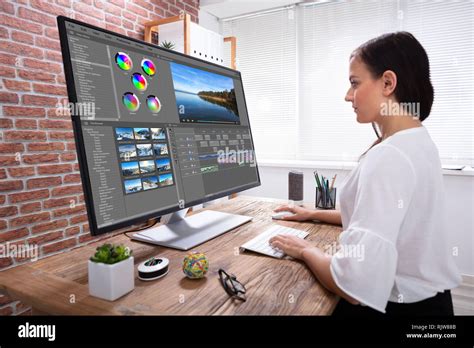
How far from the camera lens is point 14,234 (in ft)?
6.37

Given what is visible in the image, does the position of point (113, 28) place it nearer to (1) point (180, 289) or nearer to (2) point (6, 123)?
(2) point (6, 123)

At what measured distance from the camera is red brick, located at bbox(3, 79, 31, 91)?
74.5 inches

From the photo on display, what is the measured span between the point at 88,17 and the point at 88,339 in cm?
244

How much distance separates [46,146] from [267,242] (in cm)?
180

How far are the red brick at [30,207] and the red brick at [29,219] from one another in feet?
0.10

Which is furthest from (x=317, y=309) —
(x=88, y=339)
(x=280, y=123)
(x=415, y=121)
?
(x=280, y=123)

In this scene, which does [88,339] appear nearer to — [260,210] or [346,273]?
[346,273]

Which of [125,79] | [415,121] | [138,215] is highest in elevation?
[125,79]

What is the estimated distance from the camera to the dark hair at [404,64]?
2.83ft

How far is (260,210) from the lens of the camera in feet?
5.06

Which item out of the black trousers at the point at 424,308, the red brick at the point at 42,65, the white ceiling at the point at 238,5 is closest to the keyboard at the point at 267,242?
the black trousers at the point at 424,308

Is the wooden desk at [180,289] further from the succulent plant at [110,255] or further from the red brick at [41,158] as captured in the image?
the red brick at [41,158]

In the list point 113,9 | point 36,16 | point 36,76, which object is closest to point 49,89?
point 36,76

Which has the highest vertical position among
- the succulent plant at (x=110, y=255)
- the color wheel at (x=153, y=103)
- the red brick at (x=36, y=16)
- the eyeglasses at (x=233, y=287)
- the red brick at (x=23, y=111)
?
the red brick at (x=36, y=16)
